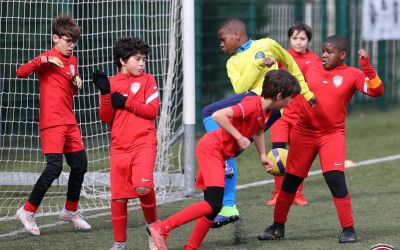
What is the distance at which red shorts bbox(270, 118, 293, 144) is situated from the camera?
945 centimetres

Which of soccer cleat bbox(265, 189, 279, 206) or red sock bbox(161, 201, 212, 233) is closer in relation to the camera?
red sock bbox(161, 201, 212, 233)

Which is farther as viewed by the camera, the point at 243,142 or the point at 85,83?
the point at 85,83

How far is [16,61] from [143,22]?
1.38m

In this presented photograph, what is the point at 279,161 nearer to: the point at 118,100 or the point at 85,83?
the point at 118,100

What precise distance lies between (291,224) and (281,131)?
134 cm

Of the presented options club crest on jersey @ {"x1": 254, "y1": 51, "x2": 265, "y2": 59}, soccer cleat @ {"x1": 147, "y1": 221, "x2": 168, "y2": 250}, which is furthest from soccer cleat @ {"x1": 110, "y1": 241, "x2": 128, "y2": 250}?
club crest on jersey @ {"x1": 254, "y1": 51, "x2": 265, "y2": 59}

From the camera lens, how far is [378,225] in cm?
816

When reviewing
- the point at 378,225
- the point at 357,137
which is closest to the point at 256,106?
the point at 378,225

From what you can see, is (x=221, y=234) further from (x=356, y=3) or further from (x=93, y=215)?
(x=356, y=3)

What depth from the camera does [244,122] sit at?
22.1 feet

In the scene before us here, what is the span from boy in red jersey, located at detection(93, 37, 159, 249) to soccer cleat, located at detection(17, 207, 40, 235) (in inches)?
43.3

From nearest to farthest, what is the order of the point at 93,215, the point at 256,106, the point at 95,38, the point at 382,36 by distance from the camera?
the point at 256,106 < the point at 93,215 < the point at 95,38 < the point at 382,36

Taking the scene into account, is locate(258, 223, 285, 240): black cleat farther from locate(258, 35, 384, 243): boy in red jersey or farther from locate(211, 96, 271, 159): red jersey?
locate(211, 96, 271, 159): red jersey

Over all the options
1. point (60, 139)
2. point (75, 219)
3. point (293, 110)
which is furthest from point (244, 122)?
point (293, 110)
